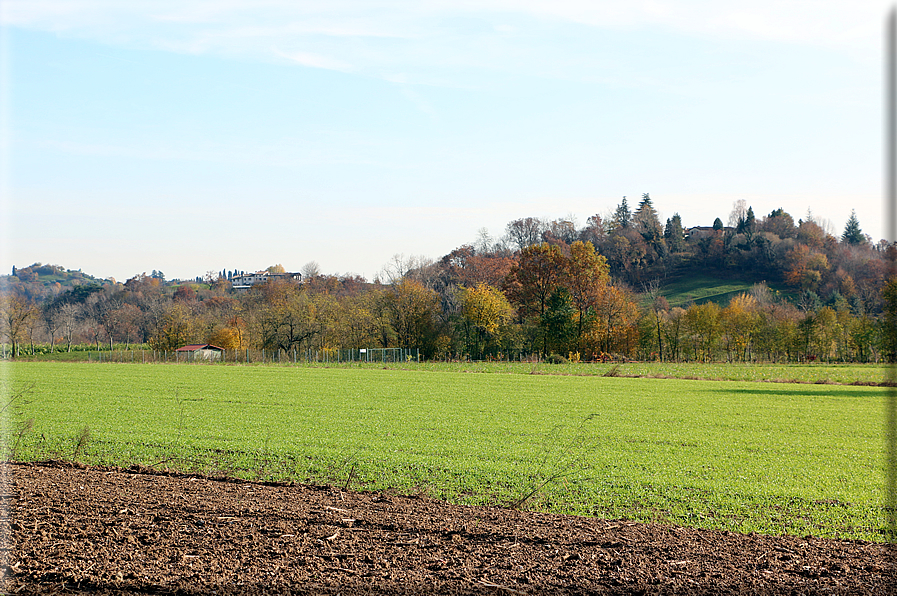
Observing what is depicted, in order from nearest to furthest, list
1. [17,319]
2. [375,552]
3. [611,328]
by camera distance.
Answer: [375,552], [611,328], [17,319]

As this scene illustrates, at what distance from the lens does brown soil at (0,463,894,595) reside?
670 cm

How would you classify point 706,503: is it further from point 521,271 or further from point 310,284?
point 310,284

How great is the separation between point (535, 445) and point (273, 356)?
68362 millimetres

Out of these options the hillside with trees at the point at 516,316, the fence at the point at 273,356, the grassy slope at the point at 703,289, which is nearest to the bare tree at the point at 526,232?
the hillside with trees at the point at 516,316

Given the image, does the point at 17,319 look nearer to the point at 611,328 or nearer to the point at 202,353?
the point at 202,353

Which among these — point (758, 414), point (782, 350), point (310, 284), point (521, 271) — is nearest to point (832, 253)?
point (782, 350)

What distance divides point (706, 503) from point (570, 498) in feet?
7.51

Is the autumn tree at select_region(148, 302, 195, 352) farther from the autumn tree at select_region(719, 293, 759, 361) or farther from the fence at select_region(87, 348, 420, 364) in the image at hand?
the autumn tree at select_region(719, 293, 759, 361)

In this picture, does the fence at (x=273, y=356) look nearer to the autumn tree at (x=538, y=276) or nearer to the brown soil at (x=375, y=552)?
the autumn tree at (x=538, y=276)

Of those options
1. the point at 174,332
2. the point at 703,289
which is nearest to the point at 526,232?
the point at 703,289

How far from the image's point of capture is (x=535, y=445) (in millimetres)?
17125

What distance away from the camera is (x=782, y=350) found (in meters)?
76.5

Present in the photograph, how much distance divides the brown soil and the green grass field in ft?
4.95

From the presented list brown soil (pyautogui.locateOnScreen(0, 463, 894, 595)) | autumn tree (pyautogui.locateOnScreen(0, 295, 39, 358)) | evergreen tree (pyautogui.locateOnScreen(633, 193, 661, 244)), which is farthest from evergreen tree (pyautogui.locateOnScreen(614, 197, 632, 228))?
brown soil (pyautogui.locateOnScreen(0, 463, 894, 595))
